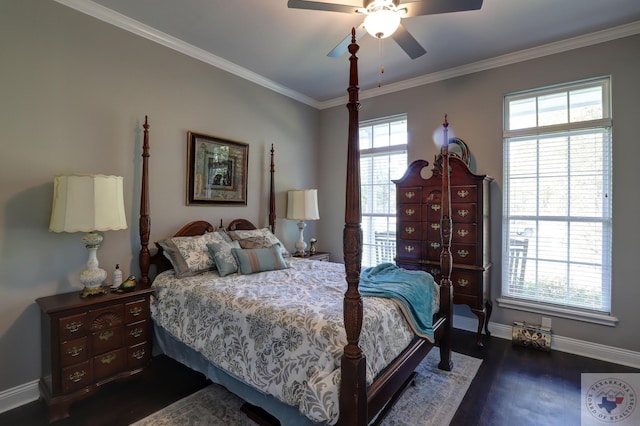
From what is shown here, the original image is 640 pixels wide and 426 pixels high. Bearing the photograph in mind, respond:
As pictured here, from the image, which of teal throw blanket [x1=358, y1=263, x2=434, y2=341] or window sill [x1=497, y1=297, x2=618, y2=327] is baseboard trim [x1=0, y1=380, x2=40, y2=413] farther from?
window sill [x1=497, y1=297, x2=618, y2=327]

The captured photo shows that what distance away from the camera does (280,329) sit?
1.72 meters

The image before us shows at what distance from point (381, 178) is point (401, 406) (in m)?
2.89

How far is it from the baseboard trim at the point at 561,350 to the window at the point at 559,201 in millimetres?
246

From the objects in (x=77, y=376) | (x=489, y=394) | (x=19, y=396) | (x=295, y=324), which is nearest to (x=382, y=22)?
(x=295, y=324)

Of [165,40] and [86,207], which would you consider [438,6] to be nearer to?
[165,40]

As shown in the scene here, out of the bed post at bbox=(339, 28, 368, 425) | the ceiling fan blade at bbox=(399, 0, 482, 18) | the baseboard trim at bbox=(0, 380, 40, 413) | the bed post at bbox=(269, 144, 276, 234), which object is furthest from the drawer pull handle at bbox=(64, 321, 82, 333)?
the ceiling fan blade at bbox=(399, 0, 482, 18)

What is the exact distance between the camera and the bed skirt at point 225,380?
1.64 m

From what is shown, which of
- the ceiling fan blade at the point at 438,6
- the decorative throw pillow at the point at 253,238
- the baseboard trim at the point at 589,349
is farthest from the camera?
the decorative throw pillow at the point at 253,238

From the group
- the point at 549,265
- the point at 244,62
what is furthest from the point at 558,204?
the point at 244,62

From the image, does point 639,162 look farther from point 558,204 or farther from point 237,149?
point 237,149

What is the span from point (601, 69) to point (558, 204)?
130 cm

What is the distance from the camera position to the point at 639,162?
9.05 ft

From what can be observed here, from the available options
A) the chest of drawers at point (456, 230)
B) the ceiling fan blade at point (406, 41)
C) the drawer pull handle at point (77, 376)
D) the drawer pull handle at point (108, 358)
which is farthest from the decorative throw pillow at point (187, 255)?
the ceiling fan blade at point (406, 41)

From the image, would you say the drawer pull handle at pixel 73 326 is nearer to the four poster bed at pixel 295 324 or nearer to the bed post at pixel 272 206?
the four poster bed at pixel 295 324
